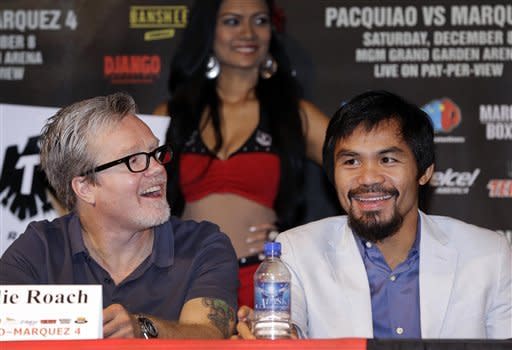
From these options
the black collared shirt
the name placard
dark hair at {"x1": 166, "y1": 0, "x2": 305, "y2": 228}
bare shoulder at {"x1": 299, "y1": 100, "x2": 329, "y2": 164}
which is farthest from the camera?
bare shoulder at {"x1": 299, "y1": 100, "x2": 329, "y2": 164}

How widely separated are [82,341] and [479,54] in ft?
9.77

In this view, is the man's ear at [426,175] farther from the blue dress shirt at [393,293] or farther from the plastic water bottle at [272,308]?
the plastic water bottle at [272,308]

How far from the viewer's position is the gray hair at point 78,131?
281 centimetres

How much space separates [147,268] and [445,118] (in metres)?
2.10

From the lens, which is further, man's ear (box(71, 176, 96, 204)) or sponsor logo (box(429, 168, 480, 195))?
sponsor logo (box(429, 168, 480, 195))

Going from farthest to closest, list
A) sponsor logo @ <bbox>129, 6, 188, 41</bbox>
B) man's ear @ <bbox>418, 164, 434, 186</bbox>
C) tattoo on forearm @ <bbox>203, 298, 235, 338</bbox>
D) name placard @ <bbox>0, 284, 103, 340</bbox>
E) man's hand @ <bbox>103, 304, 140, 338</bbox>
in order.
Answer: sponsor logo @ <bbox>129, 6, 188, 41</bbox> < man's ear @ <bbox>418, 164, 434, 186</bbox> < tattoo on forearm @ <bbox>203, 298, 235, 338</bbox> < man's hand @ <bbox>103, 304, 140, 338</bbox> < name placard @ <bbox>0, 284, 103, 340</bbox>

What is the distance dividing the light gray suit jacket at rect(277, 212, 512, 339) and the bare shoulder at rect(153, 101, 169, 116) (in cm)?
175

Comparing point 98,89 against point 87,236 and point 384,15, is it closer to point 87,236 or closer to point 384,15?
point 384,15

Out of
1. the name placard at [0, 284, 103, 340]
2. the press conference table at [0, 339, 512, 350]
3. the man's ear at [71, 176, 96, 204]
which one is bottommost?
the press conference table at [0, 339, 512, 350]

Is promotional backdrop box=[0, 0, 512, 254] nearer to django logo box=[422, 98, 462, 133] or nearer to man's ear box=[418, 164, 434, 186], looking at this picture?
django logo box=[422, 98, 462, 133]

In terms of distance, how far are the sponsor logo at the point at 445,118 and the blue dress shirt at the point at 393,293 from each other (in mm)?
1619

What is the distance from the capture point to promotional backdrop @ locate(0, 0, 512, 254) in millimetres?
4457

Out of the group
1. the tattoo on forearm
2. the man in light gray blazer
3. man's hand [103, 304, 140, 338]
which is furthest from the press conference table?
the man in light gray blazer

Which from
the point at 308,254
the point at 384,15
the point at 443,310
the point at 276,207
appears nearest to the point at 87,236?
the point at 308,254
